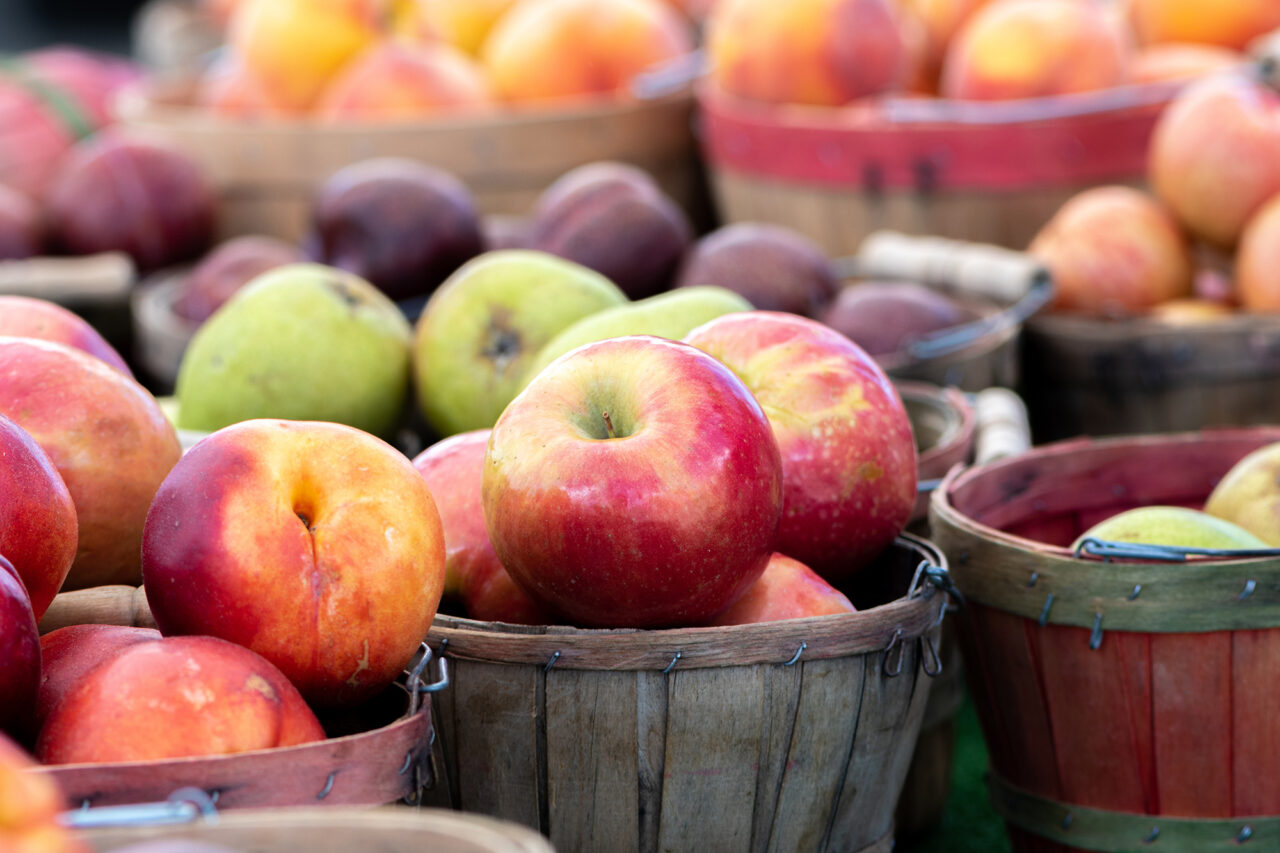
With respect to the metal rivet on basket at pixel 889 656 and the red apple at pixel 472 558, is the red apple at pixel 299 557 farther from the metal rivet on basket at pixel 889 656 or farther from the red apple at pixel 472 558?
the metal rivet on basket at pixel 889 656

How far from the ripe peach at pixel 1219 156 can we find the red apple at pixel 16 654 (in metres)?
2.14

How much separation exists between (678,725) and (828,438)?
0.32 metres

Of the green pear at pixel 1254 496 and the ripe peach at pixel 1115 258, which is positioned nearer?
the green pear at pixel 1254 496

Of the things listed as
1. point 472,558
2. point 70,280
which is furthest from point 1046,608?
point 70,280

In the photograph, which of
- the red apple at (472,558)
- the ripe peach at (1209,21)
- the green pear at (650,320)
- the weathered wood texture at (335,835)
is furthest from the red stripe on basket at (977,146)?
the weathered wood texture at (335,835)

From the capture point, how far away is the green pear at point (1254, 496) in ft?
5.00

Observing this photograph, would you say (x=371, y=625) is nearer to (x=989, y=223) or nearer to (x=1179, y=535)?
(x=1179, y=535)

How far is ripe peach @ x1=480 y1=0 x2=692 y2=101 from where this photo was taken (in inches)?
125

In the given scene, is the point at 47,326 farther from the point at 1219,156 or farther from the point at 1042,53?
the point at 1042,53

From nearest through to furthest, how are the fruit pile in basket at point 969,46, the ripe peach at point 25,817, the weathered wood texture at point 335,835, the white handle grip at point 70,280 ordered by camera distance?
the ripe peach at point 25,817 → the weathered wood texture at point 335,835 → the white handle grip at point 70,280 → the fruit pile in basket at point 969,46

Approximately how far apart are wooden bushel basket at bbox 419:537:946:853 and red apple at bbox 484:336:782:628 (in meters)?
0.04

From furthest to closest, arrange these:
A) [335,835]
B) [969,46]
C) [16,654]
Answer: [969,46]
[16,654]
[335,835]

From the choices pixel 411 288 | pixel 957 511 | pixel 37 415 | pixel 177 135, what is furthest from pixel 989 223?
pixel 37 415

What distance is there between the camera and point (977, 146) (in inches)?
106
